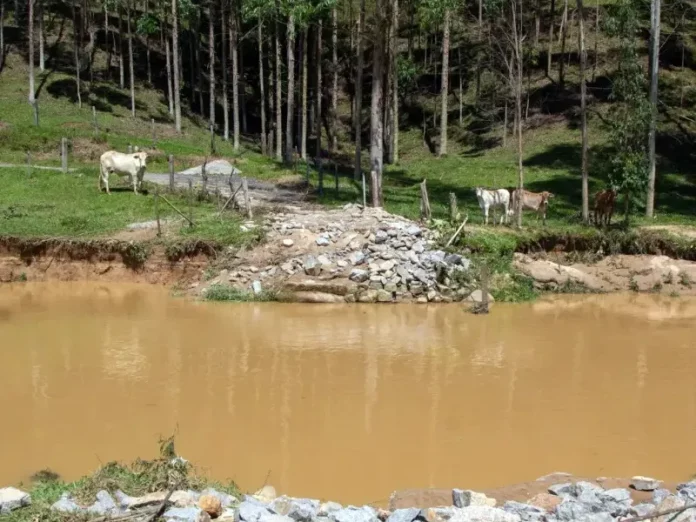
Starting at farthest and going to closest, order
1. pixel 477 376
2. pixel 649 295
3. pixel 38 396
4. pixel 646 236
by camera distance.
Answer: pixel 646 236
pixel 649 295
pixel 477 376
pixel 38 396

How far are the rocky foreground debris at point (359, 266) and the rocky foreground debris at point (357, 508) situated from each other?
10.5 m

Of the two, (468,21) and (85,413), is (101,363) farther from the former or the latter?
(468,21)

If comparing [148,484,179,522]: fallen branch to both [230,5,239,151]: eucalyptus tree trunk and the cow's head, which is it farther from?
[230,5,239,151]: eucalyptus tree trunk

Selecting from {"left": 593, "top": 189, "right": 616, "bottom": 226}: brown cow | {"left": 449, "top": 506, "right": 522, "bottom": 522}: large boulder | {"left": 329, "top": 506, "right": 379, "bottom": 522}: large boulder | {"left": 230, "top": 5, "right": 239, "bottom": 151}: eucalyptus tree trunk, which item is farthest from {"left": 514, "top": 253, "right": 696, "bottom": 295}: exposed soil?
{"left": 230, "top": 5, "right": 239, "bottom": 151}: eucalyptus tree trunk

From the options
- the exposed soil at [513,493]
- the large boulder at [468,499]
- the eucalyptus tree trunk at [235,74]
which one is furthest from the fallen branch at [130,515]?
the eucalyptus tree trunk at [235,74]

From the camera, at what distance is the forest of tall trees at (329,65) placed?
1470 inches

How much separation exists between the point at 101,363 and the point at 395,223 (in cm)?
905

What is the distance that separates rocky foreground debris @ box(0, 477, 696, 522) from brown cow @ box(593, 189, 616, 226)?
1497 cm

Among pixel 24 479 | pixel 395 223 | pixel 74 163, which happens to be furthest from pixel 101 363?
pixel 74 163

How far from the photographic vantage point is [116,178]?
82.7 feet

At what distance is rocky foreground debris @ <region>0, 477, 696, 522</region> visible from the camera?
19.7 ft

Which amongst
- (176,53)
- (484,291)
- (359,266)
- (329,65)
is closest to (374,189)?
(359,266)

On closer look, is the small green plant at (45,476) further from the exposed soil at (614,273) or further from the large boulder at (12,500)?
the exposed soil at (614,273)

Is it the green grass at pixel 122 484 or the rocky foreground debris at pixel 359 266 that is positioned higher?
the rocky foreground debris at pixel 359 266
